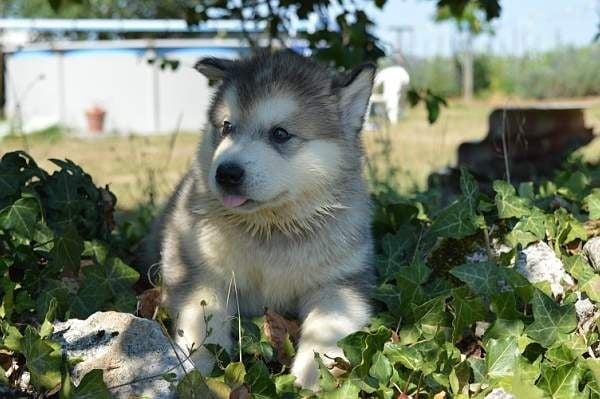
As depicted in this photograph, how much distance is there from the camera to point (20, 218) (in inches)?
136

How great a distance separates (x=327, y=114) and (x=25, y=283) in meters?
1.46

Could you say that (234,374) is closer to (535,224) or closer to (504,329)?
(504,329)

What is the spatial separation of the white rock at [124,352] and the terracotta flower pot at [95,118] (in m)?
14.6

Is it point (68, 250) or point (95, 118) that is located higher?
point (68, 250)

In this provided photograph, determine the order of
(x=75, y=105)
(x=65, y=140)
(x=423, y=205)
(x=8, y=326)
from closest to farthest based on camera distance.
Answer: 1. (x=8, y=326)
2. (x=423, y=205)
3. (x=65, y=140)
4. (x=75, y=105)

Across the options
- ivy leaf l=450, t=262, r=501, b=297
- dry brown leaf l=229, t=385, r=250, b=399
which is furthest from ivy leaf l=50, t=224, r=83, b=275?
ivy leaf l=450, t=262, r=501, b=297

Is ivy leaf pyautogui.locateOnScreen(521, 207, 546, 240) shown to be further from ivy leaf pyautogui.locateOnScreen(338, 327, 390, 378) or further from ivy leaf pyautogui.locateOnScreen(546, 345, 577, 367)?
ivy leaf pyautogui.locateOnScreen(338, 327, 390, 378)

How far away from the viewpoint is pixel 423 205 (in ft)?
14.6

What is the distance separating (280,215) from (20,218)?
1118mm

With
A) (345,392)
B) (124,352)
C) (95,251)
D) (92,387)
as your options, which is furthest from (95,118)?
(345,392)

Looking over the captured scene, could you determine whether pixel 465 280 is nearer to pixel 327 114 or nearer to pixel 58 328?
pixel 327 114

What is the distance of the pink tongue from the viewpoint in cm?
314

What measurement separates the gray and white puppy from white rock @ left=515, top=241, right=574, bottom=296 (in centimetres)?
68

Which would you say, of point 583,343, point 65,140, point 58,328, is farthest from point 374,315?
point 65,140
